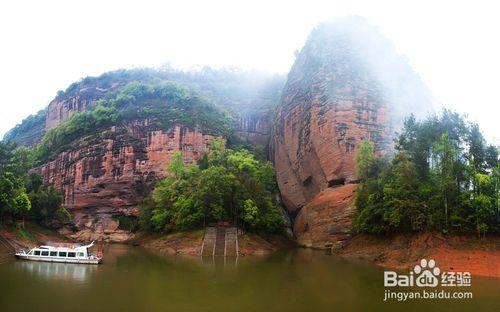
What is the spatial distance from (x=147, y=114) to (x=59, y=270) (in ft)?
159

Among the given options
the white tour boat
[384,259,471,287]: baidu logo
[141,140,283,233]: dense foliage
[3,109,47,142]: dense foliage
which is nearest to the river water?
[384,259,471,287]: baidu logo

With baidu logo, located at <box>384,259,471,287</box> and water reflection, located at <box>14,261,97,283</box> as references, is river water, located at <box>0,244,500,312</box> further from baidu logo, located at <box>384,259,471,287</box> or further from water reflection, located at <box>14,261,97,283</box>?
baidu logo, located at <box>384,259,471,287</box>

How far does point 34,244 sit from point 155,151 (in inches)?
1254

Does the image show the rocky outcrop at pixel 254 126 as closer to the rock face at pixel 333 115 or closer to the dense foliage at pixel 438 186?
the rock face at pixel 333 115

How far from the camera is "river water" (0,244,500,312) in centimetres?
1404

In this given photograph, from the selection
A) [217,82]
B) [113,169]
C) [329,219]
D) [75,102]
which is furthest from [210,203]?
[75,102]

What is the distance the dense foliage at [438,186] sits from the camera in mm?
26922

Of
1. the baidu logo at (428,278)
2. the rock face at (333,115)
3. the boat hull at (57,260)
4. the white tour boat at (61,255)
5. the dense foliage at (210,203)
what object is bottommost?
the boat hull at (57,260)

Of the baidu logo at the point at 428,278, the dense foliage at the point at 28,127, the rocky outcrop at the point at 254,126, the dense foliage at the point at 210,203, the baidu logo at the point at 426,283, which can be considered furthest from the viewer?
the dense foliage at the point at 28,127

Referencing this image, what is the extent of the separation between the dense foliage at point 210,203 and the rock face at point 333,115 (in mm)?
7260

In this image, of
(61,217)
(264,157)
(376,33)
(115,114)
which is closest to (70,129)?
(115,114)

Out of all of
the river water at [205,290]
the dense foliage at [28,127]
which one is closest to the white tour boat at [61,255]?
the river water at [205,290]

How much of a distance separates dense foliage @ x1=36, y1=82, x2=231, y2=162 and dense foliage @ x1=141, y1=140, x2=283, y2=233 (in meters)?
20.2

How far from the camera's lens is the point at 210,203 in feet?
135
